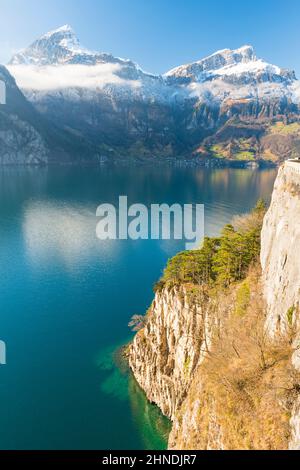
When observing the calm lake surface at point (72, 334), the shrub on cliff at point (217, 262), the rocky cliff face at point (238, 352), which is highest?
Result: the shrub on cliff at point (217, 262)

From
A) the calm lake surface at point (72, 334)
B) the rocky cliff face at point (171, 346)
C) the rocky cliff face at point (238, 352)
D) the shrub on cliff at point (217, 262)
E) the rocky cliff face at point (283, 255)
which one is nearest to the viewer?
the rocky cliff face at point (238, 352)

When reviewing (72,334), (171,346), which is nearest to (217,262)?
(171,346)

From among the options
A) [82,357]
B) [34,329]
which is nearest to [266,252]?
[82,357]

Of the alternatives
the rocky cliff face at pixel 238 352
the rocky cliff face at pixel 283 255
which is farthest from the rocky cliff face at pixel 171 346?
the rocky cliff face at pixel 283 255

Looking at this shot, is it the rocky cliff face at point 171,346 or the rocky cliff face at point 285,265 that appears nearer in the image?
the rocky cliff face at point 285,265

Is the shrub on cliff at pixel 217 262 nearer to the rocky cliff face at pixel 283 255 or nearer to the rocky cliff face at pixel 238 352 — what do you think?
the rocky cliff face at pixel 238 352

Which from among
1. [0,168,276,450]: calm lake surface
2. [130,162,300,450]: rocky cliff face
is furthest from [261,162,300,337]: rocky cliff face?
[0,168,276,450]: calm lake surface
